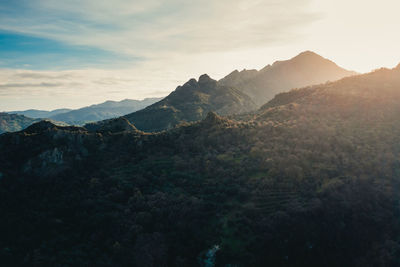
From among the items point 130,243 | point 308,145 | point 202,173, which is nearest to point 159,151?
point 202,173

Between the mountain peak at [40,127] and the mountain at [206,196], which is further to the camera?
the mountain peak at [40,127]

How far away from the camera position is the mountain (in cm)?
3878

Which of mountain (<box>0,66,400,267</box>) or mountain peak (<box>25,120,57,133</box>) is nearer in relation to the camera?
mountain (<box>0,66,400,267</box>)

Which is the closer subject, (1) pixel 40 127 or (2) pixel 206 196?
(2) pixel 206 196

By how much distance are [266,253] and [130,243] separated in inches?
839

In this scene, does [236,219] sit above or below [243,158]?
below

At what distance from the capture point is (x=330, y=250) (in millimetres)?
39156

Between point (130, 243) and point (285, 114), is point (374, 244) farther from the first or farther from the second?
point (285, 114)

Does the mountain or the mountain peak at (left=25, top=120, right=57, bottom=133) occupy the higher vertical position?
the mountain peak at (left=25, top=120, right=57, bottom=133)

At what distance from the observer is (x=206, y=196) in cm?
5091

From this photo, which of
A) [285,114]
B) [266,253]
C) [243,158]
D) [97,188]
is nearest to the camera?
[266,253]

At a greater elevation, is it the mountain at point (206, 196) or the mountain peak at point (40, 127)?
the mountain peak at point (40, 127)

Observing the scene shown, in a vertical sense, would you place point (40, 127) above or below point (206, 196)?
above

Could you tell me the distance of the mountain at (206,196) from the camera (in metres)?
38.8
